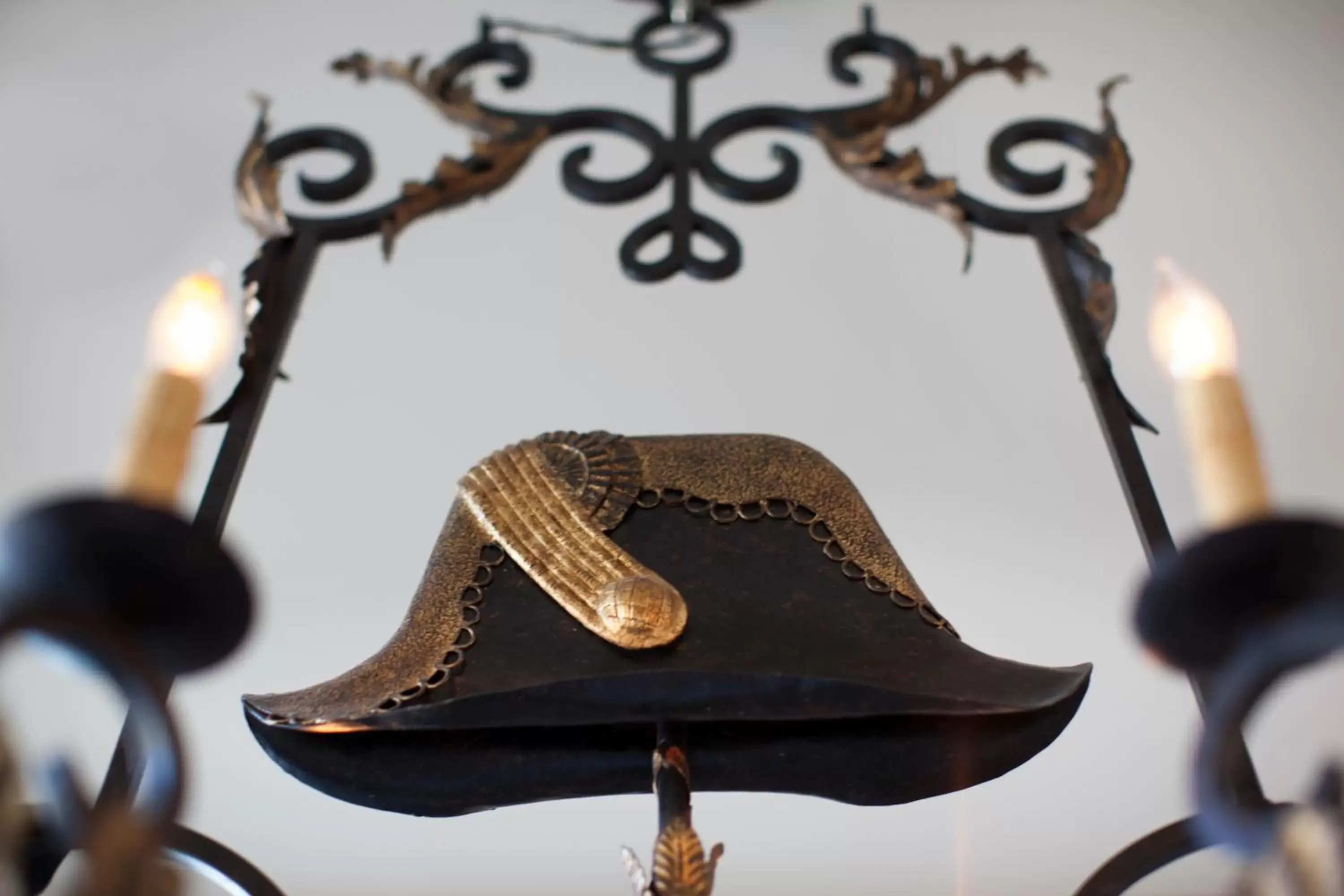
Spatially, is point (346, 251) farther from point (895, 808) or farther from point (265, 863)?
point (895, 808)

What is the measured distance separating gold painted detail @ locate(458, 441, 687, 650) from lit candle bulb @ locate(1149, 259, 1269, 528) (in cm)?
21

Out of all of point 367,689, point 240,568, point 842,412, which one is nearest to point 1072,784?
point 842,412

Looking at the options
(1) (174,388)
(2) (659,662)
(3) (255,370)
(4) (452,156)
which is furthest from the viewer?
(4) (452,156)

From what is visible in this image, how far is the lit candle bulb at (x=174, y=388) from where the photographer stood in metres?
0.39

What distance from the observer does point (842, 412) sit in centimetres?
97

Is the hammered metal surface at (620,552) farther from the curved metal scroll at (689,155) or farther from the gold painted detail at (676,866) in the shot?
the curved metal scroll at (689,155)

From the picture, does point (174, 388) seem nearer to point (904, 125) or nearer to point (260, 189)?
point (260, 189)

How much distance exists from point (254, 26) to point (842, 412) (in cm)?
58

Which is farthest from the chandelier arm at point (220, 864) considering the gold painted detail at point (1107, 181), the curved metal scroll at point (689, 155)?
the gold painted detail at point (1107, 181)

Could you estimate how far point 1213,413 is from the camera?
1.37ft

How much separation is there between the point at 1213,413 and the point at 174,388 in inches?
12.1

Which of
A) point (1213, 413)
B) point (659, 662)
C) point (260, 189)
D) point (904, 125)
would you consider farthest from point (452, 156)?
point (1213, 413)

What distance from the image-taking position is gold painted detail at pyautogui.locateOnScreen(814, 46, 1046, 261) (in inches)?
31.5

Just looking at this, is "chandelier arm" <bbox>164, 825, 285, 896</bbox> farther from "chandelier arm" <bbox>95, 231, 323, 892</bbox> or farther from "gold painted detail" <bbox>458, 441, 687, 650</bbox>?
"gold painted detail" <bbox>458, 441, 687, 650</bbox>
